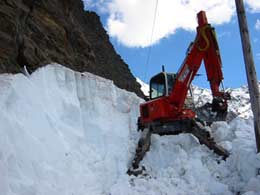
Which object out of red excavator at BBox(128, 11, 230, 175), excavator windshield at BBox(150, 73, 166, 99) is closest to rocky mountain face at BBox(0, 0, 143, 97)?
excavator windshield at BBox(150, 73, 166, 99)

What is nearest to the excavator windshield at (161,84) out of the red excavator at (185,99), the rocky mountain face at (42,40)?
the red excavator at (185,99)

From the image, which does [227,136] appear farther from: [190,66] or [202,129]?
[190,66]

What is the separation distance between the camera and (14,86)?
421 inches

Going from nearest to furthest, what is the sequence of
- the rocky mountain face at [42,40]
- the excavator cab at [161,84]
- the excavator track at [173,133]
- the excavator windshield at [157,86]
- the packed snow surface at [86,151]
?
1. the packed snow surface at [86,151]
2. the excavator track at [173,133]
3. the rocky mountain face at [42,40]
4. the excavator cab at [161,84]
5. the excavator windshield at [157,86]

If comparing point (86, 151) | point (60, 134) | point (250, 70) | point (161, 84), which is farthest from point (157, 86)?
point (250, 70)

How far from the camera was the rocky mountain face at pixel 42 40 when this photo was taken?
43.2 feet

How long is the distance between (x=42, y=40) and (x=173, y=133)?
23.9 ft

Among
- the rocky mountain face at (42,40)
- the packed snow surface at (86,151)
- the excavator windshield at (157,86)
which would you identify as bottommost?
the packed snow surface at (86,151)

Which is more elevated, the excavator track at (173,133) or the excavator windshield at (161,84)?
the excavator windshield at (161,84)

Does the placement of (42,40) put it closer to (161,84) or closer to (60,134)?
(161,84)

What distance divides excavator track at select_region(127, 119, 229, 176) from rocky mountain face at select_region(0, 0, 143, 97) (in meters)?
4.47

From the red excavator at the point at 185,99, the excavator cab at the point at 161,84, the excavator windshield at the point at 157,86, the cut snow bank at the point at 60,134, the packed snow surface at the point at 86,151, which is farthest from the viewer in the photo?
the excavator windshield at the point at 157,86

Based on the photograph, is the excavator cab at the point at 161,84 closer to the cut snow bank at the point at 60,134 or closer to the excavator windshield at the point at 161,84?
the excavator windshield at the point at 161,84

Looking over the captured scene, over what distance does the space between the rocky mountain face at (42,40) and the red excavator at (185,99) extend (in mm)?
4400
